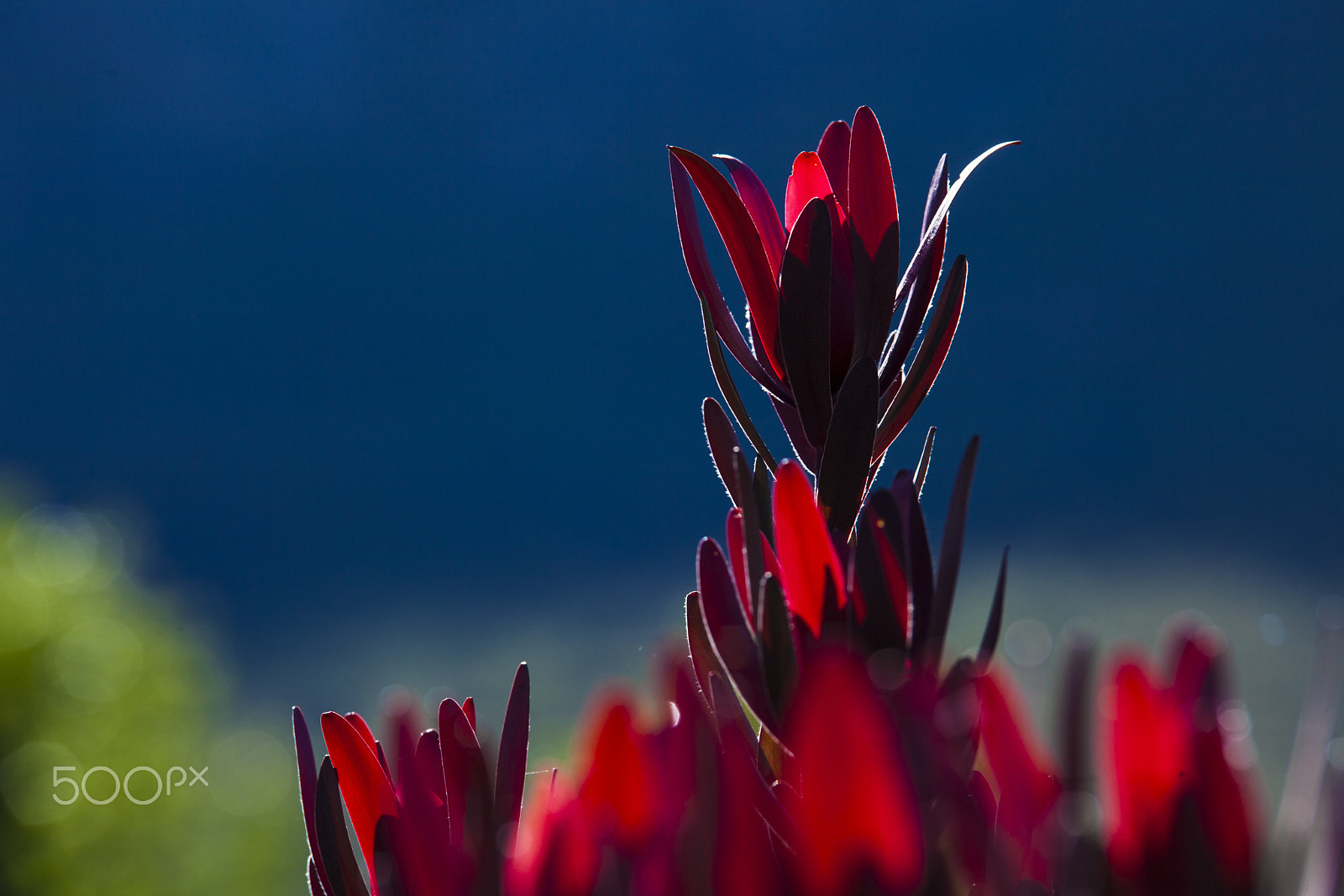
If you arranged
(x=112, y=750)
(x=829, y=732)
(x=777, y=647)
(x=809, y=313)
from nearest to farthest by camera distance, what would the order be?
(x=829, y=732) < (x=777, y=647) < (x=809, y=313) < (x=112, y=750)

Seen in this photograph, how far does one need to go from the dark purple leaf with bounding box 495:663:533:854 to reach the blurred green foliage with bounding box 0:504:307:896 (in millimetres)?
3146

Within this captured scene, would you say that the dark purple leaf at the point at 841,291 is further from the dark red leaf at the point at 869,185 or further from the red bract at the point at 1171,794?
the red bract at the point at 1171,794

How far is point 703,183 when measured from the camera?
524 millimetres

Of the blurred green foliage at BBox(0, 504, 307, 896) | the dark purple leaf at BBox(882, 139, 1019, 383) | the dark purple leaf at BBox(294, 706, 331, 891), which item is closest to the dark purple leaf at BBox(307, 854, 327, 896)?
the dark purple leaf at BBox(294, 706, 331, 891)

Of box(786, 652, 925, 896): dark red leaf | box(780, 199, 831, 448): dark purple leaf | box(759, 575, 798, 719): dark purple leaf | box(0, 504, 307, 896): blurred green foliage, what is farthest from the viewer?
box(0, 504, 307, 896): blurred green foliage

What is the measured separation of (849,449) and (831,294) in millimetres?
94

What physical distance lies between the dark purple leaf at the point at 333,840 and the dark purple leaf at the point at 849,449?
0.94ft

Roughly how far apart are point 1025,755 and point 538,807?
0.67 ft

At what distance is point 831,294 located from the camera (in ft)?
1.68

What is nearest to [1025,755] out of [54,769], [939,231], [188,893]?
[939,231]

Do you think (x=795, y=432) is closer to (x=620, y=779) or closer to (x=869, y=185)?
(x=869, y=185)

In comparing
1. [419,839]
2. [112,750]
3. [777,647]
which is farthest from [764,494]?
[112,750]

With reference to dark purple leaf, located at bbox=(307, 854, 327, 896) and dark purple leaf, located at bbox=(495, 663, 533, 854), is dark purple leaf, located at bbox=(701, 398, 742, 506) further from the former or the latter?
dark purple leaf, located at bbox=(307, 854, 327, 896)

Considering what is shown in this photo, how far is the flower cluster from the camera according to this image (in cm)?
26
